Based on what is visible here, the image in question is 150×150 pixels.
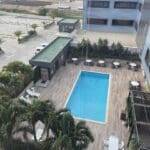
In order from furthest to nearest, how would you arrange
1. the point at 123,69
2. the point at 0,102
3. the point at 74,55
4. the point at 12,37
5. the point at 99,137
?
the point at 12,37 → the point at 74,55 → the point at 123,69 → the point at 99,137 → the point at 0,102

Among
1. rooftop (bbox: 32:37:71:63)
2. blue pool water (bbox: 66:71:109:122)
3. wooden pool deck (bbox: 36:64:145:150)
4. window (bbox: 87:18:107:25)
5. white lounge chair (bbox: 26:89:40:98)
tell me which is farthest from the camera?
window (bbox: 87:18:107:25)

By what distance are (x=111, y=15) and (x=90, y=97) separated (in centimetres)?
1746

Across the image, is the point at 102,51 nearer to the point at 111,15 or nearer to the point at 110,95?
the point at 111,15

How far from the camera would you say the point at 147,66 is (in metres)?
19.1

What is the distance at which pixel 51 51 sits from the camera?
24609 millimetres

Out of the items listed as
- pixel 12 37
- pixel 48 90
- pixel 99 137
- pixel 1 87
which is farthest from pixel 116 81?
pixel 12 37

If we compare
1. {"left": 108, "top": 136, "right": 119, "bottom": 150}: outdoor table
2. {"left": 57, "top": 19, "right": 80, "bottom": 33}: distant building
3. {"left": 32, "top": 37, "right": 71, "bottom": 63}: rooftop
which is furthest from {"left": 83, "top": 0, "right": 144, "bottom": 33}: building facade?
{"left": 108, "top": 136, "right": 119, "bottom": 150}: outdoor table

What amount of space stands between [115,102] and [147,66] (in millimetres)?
4547

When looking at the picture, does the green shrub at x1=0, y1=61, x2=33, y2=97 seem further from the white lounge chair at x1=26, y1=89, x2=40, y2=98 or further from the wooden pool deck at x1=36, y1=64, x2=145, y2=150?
the wooden pool deck at x1=36, y1=64, x2=145, y2=150

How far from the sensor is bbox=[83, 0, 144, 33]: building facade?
32.2 m

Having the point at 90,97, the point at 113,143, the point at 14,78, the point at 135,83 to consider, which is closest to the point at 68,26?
the point at 90,97

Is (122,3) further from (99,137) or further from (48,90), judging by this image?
(99,137)

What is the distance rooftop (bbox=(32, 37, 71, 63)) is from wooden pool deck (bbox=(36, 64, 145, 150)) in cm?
229

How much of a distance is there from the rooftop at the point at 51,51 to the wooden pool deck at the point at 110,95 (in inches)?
90.2
